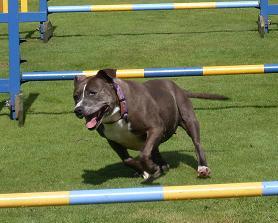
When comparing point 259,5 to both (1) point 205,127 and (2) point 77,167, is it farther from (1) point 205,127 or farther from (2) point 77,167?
(2) point 77,167

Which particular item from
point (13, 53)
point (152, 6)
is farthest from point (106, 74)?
point (152, 6)

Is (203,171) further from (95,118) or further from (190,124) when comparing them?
(95,118)

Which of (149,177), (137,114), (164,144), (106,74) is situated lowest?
(164,144)

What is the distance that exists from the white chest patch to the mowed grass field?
44 centimetres

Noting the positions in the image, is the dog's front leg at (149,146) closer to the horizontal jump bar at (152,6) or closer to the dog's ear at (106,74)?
the dog's ear at (106,74)

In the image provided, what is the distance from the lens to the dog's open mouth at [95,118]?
5.31m

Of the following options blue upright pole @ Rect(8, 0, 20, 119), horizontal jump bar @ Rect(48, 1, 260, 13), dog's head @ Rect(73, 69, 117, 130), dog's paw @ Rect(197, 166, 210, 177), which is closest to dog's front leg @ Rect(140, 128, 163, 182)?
dog's head @ Rect(73, 69, 117, 130)

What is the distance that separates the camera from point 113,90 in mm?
5469

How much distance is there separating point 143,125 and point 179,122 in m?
0.71

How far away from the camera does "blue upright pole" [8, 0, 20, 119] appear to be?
334 inches

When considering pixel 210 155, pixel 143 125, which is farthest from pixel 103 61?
pixel 143 125

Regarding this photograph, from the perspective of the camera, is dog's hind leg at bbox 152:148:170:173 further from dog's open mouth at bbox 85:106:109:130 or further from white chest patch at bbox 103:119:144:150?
dog's open mouth at bbox 85:106:109:130

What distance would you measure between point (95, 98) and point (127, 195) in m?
2.15

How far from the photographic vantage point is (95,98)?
17.5ft
